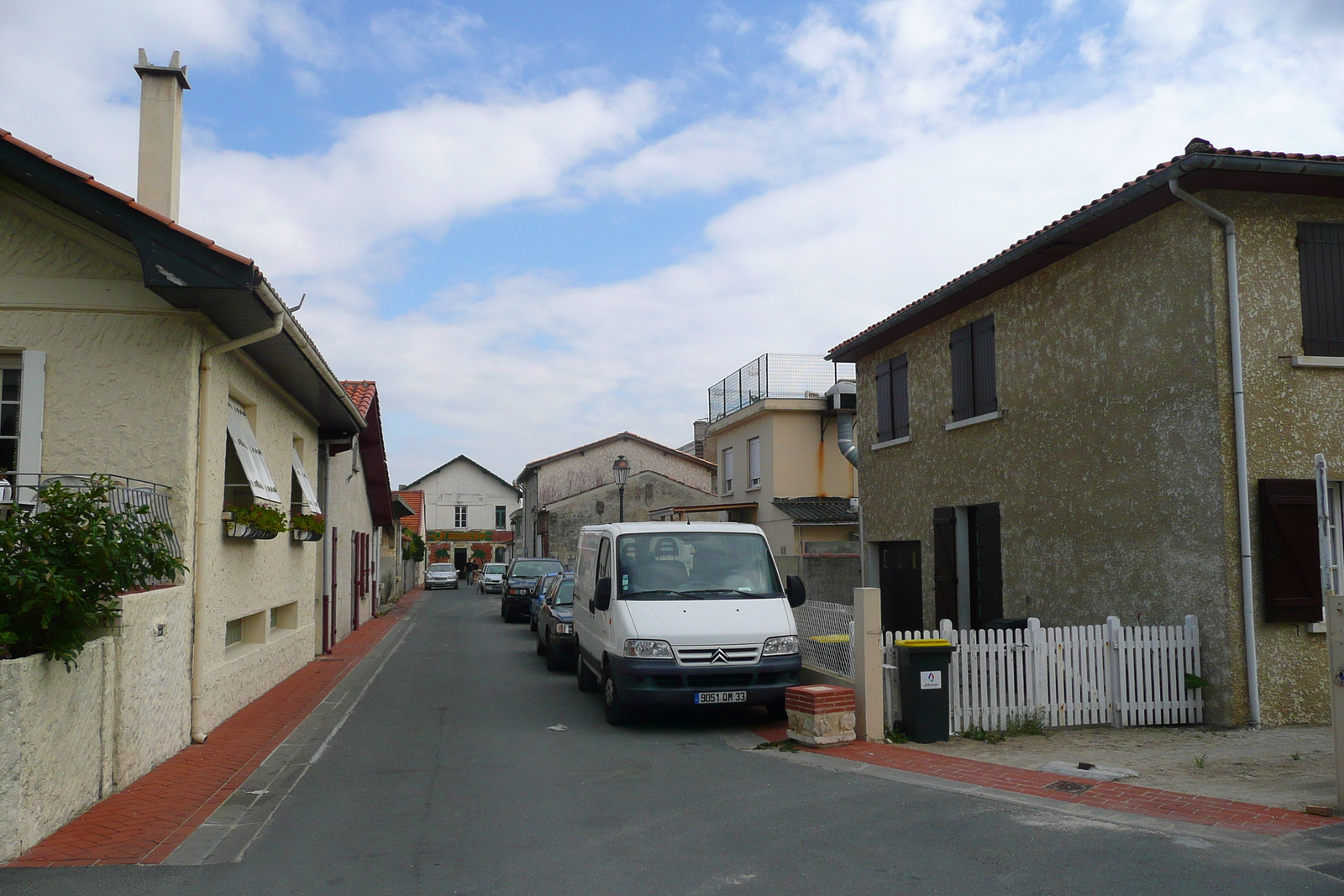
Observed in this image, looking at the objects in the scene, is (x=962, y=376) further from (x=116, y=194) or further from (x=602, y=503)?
(x=602, y=503)

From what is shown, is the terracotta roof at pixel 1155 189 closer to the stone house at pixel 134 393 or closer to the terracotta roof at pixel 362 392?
the stone house at pixel 134 393

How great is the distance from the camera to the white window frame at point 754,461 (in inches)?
1127

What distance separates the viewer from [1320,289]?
33.6 ft

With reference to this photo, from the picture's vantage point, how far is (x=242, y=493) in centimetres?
1230

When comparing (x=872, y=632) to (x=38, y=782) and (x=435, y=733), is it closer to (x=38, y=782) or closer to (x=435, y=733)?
(x=435, y=733)

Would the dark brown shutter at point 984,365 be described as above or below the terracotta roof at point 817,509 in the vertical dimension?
above

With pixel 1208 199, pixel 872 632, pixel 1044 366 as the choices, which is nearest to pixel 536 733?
pixel 872 632

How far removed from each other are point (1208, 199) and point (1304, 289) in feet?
4.53

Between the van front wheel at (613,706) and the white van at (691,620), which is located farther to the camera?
the van front wheel at (613,706)

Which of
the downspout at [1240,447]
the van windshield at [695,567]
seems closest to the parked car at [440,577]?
the van windshield at [695,567]

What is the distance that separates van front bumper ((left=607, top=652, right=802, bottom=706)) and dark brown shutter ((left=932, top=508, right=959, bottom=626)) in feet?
18.9

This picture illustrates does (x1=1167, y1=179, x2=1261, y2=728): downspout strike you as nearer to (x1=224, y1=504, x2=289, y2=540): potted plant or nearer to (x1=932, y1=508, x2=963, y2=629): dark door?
(x1=932, y1=508, x2=963, y2=629): dark door

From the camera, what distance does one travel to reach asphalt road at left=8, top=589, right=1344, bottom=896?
17.1 feet

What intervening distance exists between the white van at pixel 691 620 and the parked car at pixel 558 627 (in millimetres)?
4059
